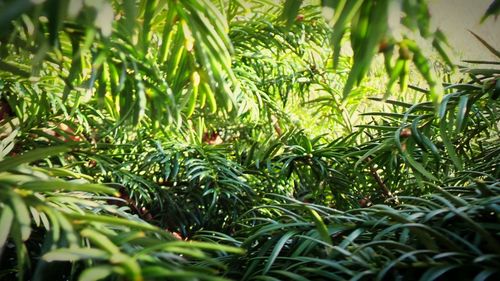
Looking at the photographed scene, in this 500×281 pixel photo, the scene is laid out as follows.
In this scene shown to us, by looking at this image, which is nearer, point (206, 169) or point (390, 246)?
point (390, 246)

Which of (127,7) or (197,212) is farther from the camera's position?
(197,212)

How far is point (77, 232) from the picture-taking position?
17 centimetres

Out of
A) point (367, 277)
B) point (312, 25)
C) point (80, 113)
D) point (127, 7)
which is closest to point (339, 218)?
point (367, 277)

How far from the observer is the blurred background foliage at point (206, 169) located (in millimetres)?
157

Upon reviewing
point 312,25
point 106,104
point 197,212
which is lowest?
point 197,212

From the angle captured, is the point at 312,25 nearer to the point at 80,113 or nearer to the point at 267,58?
Result: the point at 267,58

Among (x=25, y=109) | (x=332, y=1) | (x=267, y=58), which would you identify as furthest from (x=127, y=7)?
(x=267, y=58)

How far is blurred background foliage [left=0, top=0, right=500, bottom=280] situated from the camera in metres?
0.16

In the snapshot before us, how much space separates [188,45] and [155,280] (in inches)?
5.2

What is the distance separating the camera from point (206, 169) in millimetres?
493

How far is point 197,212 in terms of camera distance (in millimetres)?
485

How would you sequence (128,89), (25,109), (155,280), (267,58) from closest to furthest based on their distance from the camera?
(155,280), (128,89), (25,109), (267,58)

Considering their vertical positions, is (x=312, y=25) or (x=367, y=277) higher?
(x=312, y=25)

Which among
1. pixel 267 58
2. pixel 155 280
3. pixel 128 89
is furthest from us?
pixel 267 58
